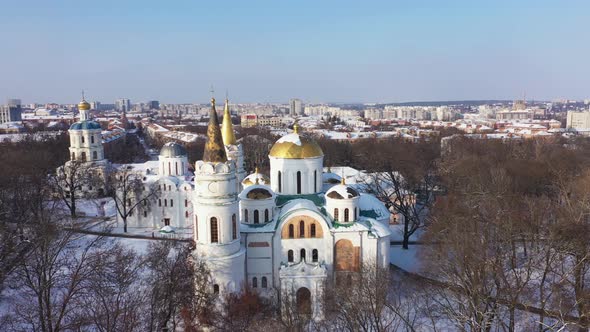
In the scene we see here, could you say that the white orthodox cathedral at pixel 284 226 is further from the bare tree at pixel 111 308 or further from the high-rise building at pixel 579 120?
the high-rise building at pixel 579 120

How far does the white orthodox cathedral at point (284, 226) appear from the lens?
1998cm

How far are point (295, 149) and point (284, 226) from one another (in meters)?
4.22

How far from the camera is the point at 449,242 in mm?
19250

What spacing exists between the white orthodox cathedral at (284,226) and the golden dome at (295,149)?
5 cm

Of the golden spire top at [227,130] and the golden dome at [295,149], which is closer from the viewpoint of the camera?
the golden dome at [295,149]

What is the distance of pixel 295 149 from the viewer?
928 inches

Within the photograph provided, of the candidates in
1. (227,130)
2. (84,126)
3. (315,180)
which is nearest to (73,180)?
(84,126)

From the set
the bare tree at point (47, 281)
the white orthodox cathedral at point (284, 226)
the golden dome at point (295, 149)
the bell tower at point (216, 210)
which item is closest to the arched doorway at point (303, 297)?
the white orthodox cathedral at point (284, 226)

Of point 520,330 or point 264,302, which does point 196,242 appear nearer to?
point 264,302

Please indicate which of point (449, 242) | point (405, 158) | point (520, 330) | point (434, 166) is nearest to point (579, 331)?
point (520, 330)

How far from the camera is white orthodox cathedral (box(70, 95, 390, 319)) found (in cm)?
1998

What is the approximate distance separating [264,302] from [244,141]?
45.2m

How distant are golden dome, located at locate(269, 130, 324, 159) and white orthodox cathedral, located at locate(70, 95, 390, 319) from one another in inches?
2.0

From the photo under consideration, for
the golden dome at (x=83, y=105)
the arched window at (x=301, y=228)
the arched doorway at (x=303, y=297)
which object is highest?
the golden dome at (x=83, y=105)
